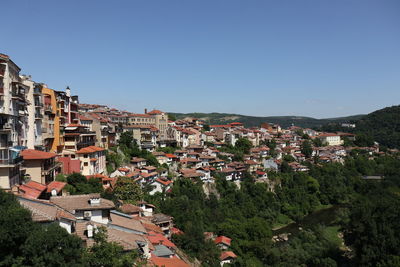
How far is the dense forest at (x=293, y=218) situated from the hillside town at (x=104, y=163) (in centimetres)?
138

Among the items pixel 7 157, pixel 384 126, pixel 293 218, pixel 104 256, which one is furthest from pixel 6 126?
pixel 384 126

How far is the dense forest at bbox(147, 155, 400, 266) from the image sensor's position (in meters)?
21.7

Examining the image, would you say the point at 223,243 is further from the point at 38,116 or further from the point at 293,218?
the point at 293,218

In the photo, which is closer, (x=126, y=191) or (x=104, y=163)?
(x=126, y=191)

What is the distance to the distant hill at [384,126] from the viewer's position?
290 ft

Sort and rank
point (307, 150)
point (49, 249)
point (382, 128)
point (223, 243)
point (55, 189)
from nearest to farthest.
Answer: point (49, 249) < point (55, 189) < point (223, 243) < point (307, 150) < point (382, 128)

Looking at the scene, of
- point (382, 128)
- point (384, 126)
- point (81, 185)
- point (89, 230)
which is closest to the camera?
point (89, 230)

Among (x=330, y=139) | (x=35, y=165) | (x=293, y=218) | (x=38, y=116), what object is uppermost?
(x=38, y=116)

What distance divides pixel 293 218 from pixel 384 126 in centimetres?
7604

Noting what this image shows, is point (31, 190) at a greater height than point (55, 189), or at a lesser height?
greater

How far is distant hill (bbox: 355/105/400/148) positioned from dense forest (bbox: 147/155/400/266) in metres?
40.3

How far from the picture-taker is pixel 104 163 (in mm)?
29656

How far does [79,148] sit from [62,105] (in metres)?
4.09

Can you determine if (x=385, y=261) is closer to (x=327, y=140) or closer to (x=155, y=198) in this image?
(x=155, y=198)
